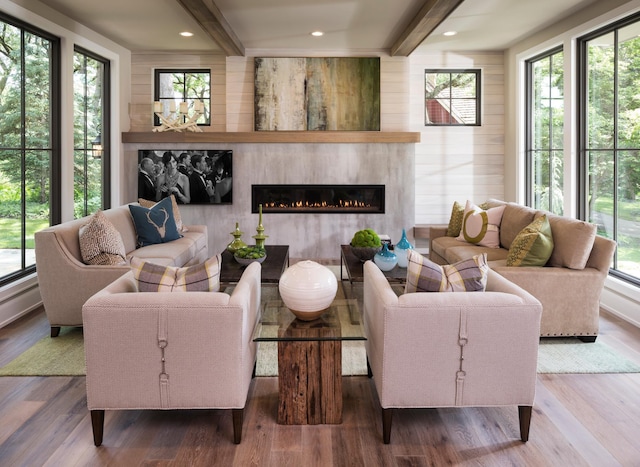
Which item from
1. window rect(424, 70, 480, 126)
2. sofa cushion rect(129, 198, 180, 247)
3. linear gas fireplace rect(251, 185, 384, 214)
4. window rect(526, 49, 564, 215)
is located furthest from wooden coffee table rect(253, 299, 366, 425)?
window rect(424, 70, 480, 126)

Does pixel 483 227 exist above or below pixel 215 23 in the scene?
below

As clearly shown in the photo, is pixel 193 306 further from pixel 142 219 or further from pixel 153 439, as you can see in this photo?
pixel 142 219

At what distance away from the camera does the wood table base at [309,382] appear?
108 inches

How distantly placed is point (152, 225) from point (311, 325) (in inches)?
122

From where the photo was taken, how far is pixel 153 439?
2.63 m

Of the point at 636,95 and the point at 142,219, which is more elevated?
the point at 636,95

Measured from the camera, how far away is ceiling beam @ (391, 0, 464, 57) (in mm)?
4758

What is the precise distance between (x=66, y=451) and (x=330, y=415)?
1174 mm

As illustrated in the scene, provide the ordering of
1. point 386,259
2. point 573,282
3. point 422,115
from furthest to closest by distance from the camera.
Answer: point 422,115
point 386,259
point 573,282

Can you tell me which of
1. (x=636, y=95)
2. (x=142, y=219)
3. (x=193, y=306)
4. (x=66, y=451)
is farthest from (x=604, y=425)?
(x=142, y=219)

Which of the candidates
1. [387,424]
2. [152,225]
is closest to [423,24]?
[152,225]

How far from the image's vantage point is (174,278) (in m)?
2.73

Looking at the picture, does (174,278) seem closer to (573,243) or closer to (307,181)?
(573,243)

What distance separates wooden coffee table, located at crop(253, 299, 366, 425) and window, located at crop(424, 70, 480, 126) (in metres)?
5.32
